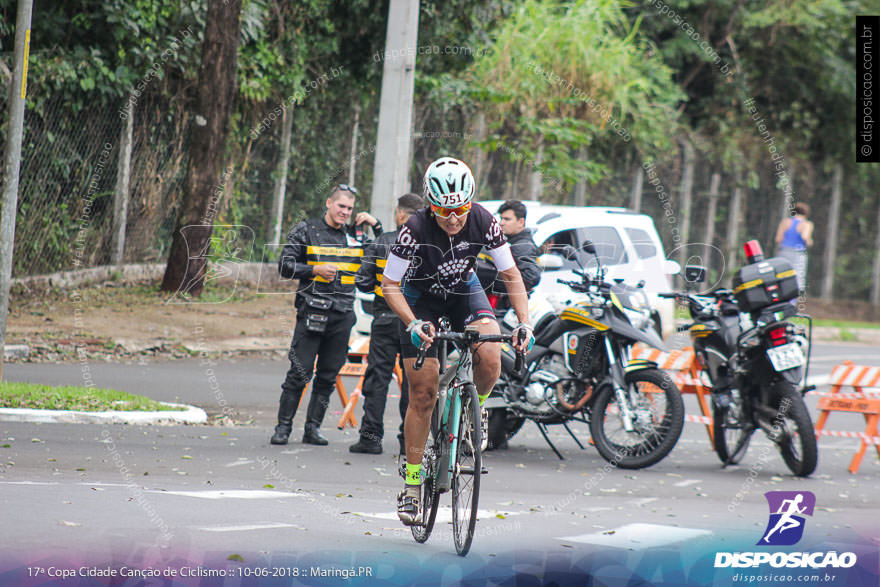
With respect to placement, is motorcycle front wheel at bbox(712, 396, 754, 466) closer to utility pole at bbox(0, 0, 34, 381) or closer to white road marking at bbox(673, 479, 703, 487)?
white road marking at bbox(673, 479, 703, 487)

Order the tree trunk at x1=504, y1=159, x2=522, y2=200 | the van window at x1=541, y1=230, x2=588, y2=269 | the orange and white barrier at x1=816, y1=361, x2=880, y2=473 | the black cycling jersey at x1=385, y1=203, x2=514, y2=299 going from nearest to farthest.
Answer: the black cycling jersey at x1=385, y1=203, x2=514, y2=299 < the orange and white barrier at x1=816, y1=361, x2=880, y2=473 < the van window at x1=541, y1=230, x2=588, y2=269 < the tree trunk at x1=504, y1=159, x2=522, y2=200

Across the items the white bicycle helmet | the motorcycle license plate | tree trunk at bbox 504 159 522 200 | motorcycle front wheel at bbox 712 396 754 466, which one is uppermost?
tree trunk at bbox 504 159 522 200

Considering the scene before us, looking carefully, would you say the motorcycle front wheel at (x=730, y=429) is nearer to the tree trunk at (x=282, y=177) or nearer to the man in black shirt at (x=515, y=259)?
the man in black shirt at (x=515, y=259)

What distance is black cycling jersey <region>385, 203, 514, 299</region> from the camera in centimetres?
635

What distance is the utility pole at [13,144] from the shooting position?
9.77 metres

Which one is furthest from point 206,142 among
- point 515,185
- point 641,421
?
point 641,421

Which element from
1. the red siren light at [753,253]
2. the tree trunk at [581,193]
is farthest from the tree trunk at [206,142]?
the tree trunk at [581,193]

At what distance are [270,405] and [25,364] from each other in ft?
9.38

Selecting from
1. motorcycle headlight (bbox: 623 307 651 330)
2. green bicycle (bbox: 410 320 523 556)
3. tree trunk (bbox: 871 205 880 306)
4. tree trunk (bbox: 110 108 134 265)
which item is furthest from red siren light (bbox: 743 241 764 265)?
tree trunk (bbox: 871 205 880 306)

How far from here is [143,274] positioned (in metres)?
17.6

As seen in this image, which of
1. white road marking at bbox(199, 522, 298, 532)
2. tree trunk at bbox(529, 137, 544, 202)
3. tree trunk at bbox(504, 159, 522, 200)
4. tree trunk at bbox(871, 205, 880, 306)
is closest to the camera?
white road marking at bbox(199, 522, 298, 532)

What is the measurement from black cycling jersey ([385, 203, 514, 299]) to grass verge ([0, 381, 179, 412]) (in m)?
4.40

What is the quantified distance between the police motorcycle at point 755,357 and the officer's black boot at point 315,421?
117 inches

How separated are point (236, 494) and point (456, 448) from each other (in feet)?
5.79
